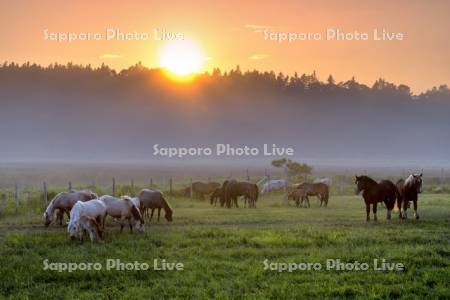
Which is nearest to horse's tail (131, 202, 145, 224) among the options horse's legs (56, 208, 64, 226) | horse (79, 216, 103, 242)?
horse (79, 216, 103, 242)

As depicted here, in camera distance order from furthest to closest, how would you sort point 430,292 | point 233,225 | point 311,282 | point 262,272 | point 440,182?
point 440,182 < point 233,225 < point 262,272 < point 311,282 < point 430,292

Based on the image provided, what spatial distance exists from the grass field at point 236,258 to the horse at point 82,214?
1.67ft

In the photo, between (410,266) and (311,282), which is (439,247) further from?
(311,282)

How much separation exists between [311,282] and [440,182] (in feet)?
152

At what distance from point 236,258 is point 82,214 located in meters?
6.00

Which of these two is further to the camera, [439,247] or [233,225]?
[233,225]

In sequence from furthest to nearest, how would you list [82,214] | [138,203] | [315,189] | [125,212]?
[315,189], [138,203], [125,212], [82,214]

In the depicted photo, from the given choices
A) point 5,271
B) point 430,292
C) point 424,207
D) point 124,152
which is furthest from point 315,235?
point 124,152

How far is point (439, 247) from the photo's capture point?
16.9 metres

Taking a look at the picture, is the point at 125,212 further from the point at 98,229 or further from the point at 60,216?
the point at 60,216

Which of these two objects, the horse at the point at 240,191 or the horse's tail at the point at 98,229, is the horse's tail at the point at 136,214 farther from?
the horse at the point at 240,191

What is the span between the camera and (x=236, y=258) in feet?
53.0

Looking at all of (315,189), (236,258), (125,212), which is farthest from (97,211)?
(315,189)

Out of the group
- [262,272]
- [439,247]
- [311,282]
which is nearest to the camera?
[311,282]
